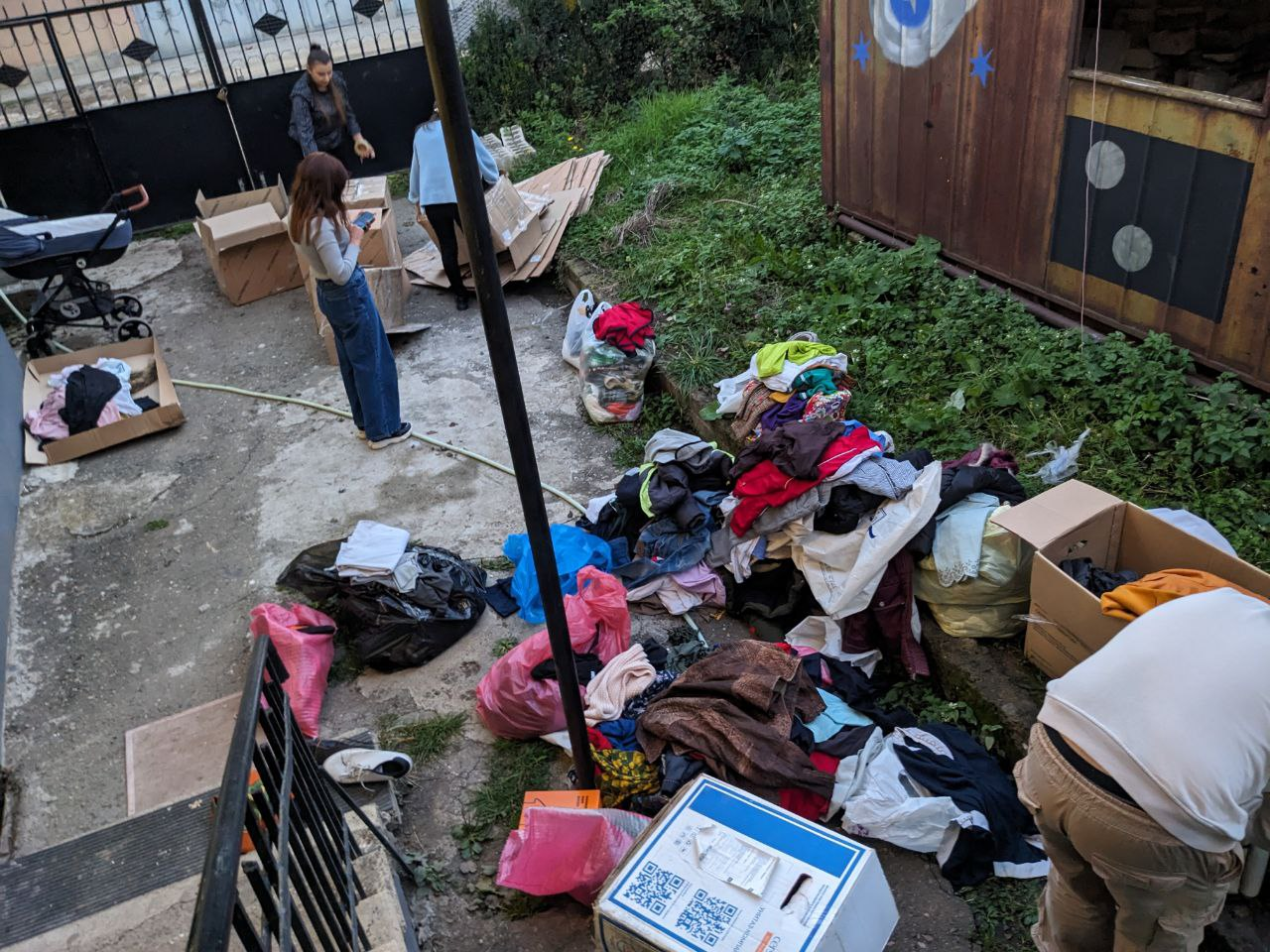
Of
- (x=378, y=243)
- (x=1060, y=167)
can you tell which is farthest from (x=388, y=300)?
(x=1060, y=167)

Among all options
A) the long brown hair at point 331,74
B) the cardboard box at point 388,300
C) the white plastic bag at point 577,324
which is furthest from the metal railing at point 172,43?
the white plastic bag at point 577,324

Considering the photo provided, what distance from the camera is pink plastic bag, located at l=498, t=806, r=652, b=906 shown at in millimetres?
3264

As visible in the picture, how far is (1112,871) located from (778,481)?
2200 millimetres

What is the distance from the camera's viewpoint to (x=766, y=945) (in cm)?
253

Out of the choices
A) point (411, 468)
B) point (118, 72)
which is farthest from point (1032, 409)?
point (118, 72)

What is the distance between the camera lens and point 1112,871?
2.51 metres

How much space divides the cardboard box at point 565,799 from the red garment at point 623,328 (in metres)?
3.40

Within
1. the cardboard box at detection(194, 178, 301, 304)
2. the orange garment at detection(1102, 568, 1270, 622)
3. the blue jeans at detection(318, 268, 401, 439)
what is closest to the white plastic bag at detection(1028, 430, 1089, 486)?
the orange garment at detection(1102, 568, 1270, 622)

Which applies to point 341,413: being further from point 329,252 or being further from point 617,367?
point 617,367

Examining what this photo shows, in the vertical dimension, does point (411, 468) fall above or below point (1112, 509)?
below

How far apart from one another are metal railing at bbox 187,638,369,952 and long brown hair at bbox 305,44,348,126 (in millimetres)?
8025

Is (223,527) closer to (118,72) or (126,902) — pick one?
(126,902)

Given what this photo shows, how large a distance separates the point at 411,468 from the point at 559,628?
3263mm

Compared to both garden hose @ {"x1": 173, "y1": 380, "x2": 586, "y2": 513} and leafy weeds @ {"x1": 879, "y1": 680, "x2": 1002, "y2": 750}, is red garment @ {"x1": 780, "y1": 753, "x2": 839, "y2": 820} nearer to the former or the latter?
leafy weeds @ {"x1": 879, "y1": 680, "x2": 1002, "y2": 750}
